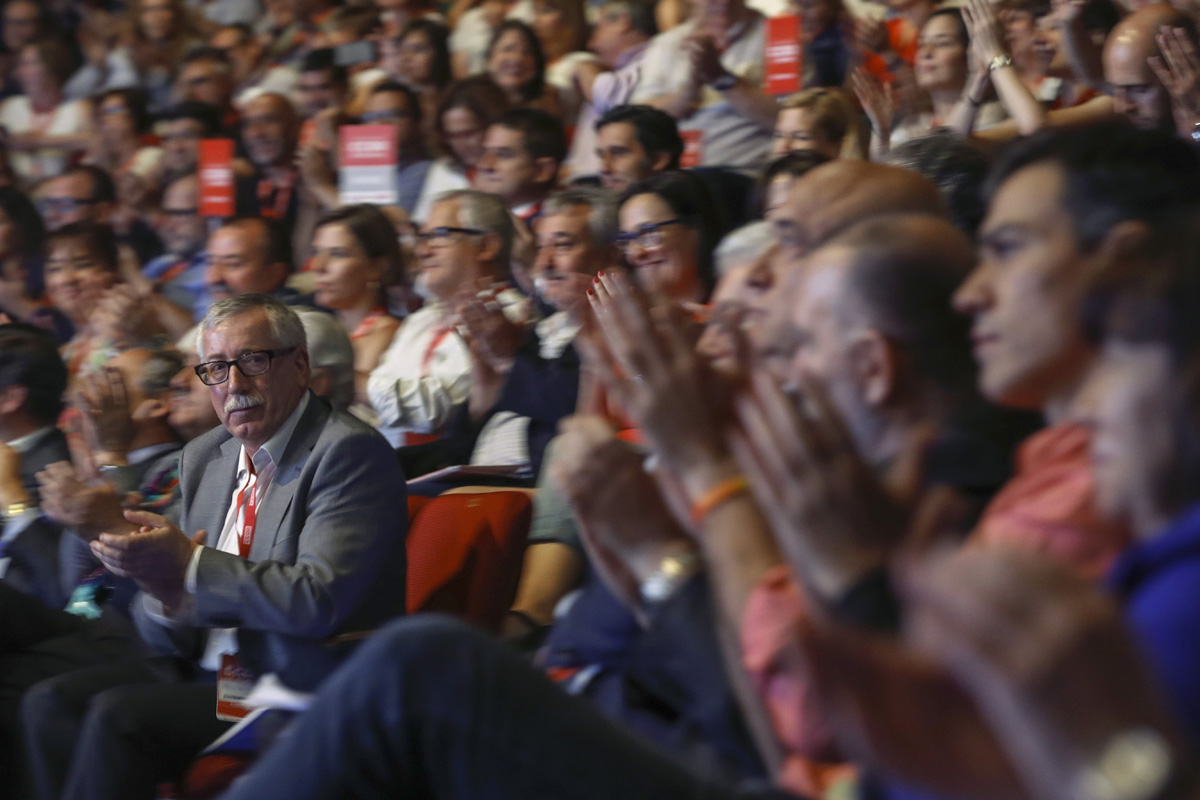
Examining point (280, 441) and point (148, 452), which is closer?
point (280, 441)

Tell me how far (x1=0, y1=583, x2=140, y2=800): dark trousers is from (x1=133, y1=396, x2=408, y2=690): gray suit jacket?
16 cm

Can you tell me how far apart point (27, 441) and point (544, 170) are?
2.01m

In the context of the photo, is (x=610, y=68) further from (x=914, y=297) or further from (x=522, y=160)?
(x=914, y=297)

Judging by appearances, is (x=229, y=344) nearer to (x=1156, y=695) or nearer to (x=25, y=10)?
(x=1156, y=695)

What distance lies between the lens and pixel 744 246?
9.68 feet

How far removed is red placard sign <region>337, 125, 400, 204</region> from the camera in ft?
15.9

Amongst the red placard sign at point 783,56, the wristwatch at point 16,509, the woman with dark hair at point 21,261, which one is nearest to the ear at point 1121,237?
the wristwatch at point 16,509

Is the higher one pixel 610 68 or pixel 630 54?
pixel 630 54

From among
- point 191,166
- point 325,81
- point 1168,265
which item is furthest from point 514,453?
point 325,81

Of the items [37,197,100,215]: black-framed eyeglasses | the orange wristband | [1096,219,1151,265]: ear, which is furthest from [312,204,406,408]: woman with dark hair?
[1096,219,1151,265]: ear

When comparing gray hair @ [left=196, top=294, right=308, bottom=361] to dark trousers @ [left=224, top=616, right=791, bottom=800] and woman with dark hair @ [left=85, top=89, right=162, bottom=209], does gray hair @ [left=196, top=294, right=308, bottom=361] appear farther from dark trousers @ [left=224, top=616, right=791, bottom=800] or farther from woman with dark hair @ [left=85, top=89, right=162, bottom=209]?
woman with dark hair @ [left=85, top=89, right=162, bottom=209]

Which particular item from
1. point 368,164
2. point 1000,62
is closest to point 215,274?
point 368,164

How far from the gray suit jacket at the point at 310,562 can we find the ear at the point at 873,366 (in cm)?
122

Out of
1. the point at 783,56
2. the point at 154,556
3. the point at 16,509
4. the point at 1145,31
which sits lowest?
the point at 16,509
